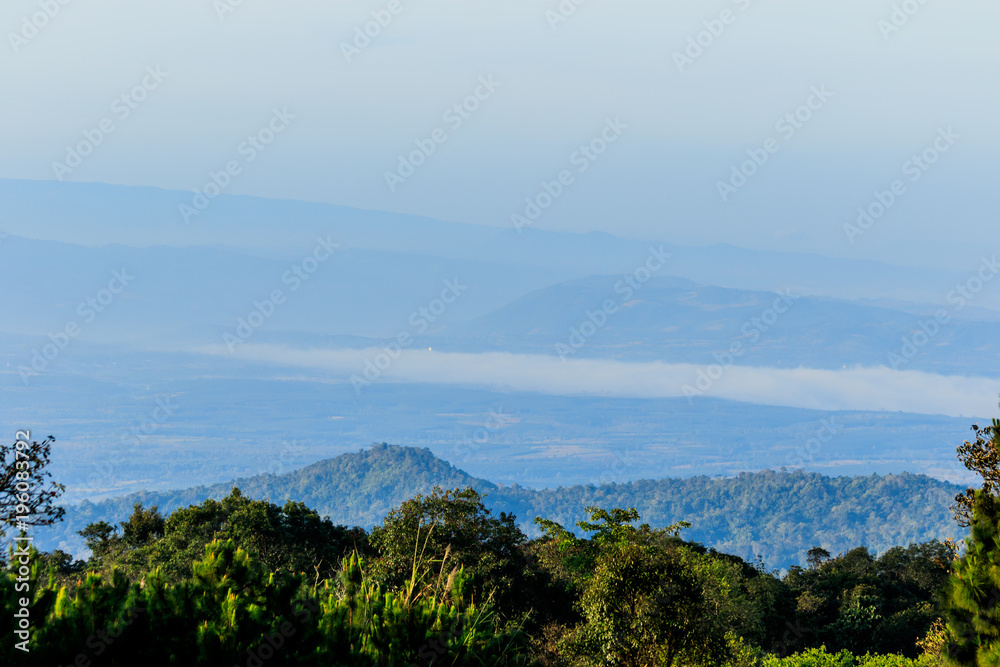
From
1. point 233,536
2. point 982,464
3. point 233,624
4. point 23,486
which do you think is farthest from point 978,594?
point 233,536

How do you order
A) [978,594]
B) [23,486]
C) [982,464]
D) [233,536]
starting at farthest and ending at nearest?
[233,536], [982,464], [23,486], [978,594]

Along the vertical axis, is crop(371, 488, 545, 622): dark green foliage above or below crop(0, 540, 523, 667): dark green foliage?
above

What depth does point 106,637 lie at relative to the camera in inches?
534

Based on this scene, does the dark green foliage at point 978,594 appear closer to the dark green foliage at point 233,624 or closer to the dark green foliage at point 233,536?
the dark green foliage at point 233,624

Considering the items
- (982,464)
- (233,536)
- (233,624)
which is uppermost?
(233,536)

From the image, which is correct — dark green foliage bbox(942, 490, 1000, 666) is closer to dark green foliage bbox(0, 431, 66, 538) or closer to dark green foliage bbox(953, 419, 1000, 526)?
dark green foliage bbox(953, 419, 1000, 526)

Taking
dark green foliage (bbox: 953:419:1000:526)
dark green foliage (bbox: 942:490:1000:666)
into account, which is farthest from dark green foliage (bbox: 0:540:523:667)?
dark green foliage (bbox: 953:419:1000:526)

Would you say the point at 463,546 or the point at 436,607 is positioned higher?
the point at 463,546

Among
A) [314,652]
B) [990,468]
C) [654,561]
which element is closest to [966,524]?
[990,468]

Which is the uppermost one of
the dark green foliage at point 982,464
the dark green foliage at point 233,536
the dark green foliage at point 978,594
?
the dark green foliage at point 233,536

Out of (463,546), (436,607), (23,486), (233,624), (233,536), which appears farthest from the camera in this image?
(233,536)

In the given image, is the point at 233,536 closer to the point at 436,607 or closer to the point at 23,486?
the point at 23,486

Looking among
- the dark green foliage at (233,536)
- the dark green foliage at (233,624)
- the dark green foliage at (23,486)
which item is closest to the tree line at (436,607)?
the dark green foliage at (233,624)

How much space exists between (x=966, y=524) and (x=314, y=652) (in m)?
15.4
